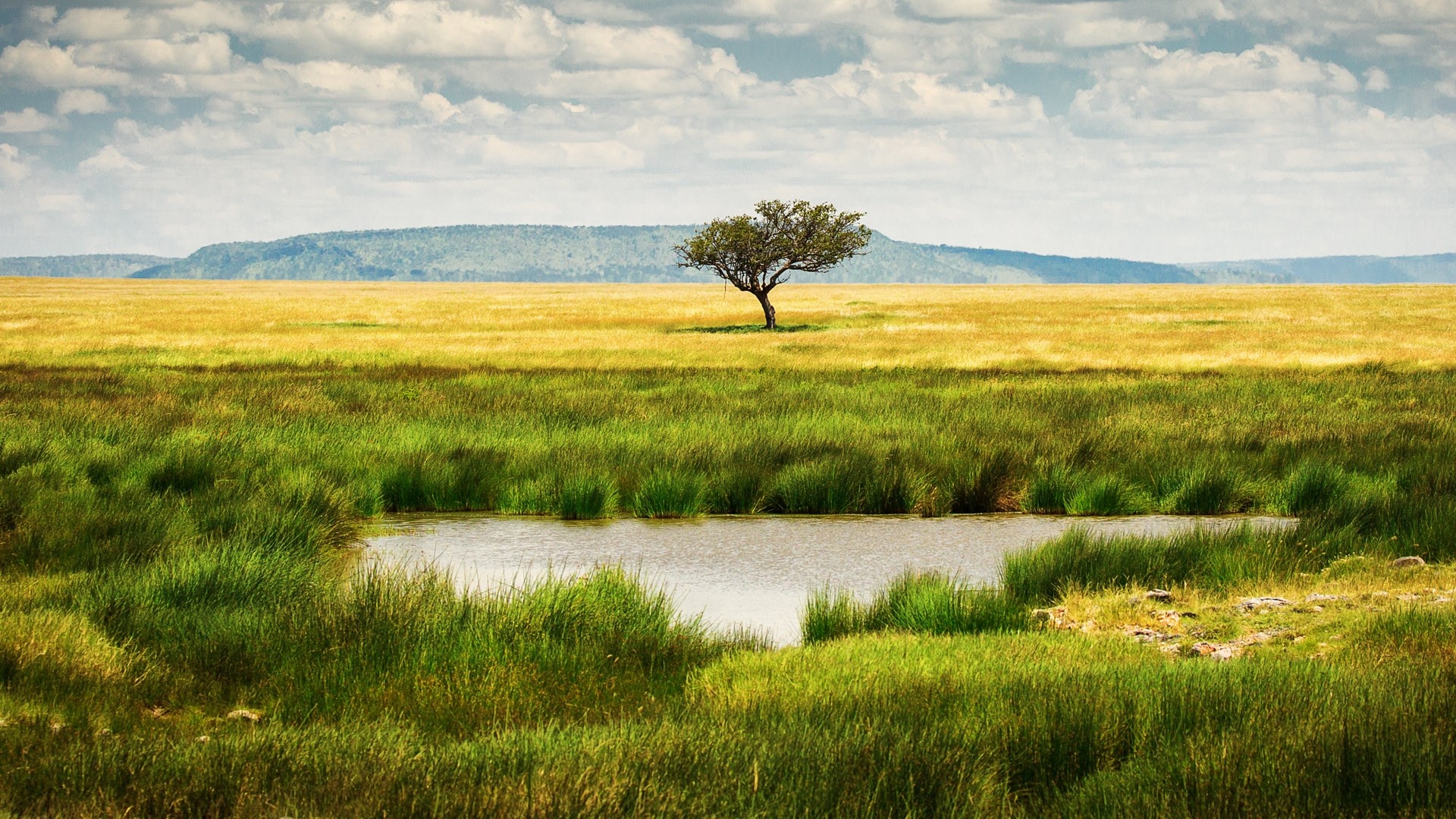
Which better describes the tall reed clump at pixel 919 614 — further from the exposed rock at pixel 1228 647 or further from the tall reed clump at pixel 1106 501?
the tall reed clump at pixel 1106 501

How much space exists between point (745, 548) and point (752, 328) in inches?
1788

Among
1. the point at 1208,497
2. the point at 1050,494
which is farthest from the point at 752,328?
the point at 1208,497

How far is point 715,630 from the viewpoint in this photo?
370 inches

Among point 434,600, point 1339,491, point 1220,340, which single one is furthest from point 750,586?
point 1220,340

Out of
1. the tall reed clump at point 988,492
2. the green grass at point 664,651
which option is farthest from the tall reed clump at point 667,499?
the tall reed clump at point 988,492

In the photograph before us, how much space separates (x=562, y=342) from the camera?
4741 cm

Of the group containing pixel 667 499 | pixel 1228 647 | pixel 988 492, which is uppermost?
pixel 1228 647

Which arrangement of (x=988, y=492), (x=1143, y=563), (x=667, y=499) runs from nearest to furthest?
1. (x=1143, y=563)
2. (x=667, y=499)
3. (x=988, y=492)

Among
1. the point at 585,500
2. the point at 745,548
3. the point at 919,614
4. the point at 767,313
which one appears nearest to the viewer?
the point at 919,614

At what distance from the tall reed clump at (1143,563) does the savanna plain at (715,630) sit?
0.05 metres

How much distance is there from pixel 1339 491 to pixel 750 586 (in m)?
8.84

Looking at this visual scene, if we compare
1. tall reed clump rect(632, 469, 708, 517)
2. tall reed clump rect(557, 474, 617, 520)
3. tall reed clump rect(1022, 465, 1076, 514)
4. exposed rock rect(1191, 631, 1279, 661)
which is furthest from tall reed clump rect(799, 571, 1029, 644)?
tall reed clump rect(1022, 465, 1076, 514)

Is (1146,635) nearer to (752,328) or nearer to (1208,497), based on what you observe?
(1208,497)

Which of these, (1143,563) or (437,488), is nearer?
A: (1143,563)
